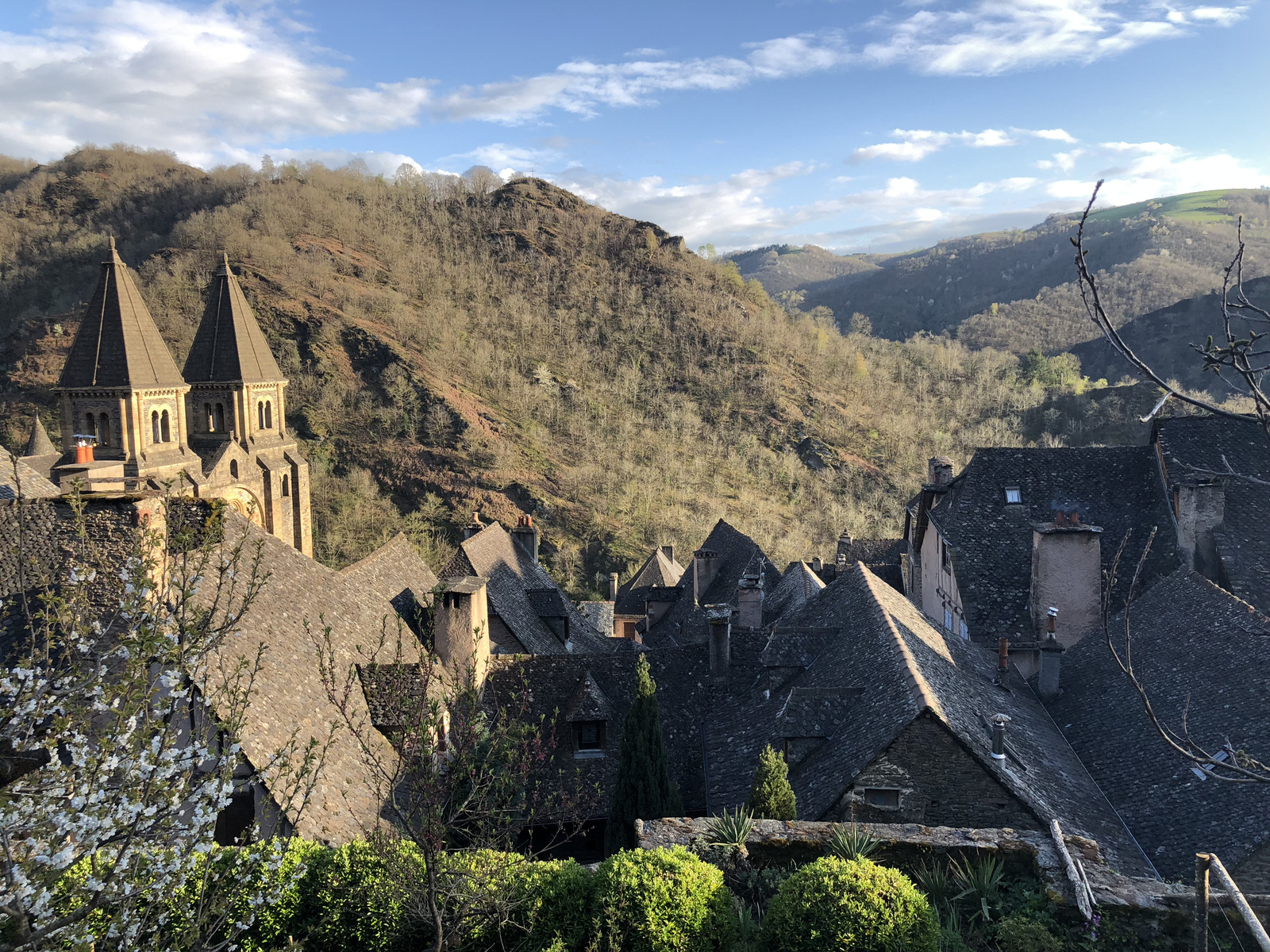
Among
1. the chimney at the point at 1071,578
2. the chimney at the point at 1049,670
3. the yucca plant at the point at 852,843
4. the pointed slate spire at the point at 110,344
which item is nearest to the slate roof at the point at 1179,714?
the chimney at the point at 1049,670

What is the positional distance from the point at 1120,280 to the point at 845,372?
3456cm

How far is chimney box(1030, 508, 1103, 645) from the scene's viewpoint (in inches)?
744

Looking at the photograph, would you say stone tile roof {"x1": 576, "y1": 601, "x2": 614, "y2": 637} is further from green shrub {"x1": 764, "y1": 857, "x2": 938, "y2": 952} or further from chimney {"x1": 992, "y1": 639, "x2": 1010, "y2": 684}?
A: green shrub {"x1": 764, "y1": 857, "x2": 938, "y2": 952}

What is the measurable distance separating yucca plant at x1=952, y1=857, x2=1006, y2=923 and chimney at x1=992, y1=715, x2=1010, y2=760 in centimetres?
331

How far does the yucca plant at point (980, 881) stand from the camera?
29.5 ft

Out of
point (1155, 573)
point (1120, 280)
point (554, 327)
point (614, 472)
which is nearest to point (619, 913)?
point (1155, 573)

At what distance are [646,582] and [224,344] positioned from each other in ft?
79.8

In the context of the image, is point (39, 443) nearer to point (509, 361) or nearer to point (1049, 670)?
point (1049, 670)

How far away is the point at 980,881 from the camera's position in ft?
29.9

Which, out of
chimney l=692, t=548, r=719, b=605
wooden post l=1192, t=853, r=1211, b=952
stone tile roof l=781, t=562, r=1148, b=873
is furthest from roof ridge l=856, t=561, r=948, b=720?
chimney l=692, t=548, r=719, b=605

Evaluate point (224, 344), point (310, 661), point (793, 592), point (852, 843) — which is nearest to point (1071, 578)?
point (793, 592)

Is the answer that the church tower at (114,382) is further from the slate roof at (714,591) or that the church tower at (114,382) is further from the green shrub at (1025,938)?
the green shrub at (1025,938)

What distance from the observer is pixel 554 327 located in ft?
294

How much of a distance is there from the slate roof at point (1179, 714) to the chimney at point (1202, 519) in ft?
9.17
